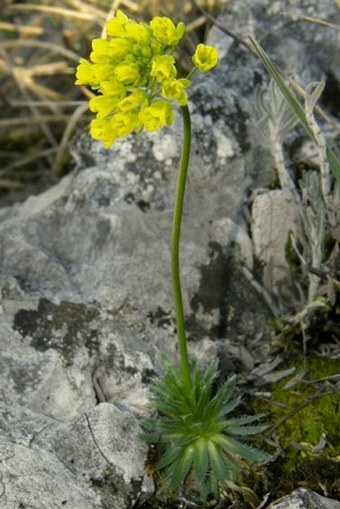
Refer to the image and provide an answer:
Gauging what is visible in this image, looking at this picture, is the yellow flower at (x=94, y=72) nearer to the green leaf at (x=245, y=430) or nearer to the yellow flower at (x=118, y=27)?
the yellow flower at (x=118, y=27)

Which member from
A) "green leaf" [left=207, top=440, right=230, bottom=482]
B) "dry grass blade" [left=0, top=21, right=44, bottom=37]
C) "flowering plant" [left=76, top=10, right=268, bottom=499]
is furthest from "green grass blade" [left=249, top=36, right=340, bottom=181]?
"dry grass blade" [left=0, top=21, right=44, bottom=37]

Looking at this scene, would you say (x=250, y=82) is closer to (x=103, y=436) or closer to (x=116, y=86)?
(x=116, y=86)

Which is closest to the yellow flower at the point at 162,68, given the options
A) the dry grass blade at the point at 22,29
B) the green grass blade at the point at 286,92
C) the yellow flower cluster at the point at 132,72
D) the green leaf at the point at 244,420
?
the yellow flower cluster at the point at 132,72

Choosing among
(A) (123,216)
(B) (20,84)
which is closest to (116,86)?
(A) (123,216)

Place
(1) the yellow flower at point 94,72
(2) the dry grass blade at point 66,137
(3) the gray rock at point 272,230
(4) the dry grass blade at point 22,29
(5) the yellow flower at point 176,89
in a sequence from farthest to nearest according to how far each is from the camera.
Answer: (4) the dry grass blade at point 22,29
(2) the dry grass blade at point 66,137
(3) the gray rock at point 272,230
(1) the yellow flower at point 94,72
(5) the yellow flower at point 176,89

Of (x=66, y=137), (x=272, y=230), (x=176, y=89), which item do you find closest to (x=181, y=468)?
(x=272, y=230)

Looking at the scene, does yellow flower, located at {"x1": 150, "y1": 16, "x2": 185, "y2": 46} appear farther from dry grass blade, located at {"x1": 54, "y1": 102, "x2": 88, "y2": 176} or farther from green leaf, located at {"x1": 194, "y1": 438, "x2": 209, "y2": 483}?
dry grass blade, located at {"x1": 54, "y1": 102, "x2": 88, "y2": 176}
